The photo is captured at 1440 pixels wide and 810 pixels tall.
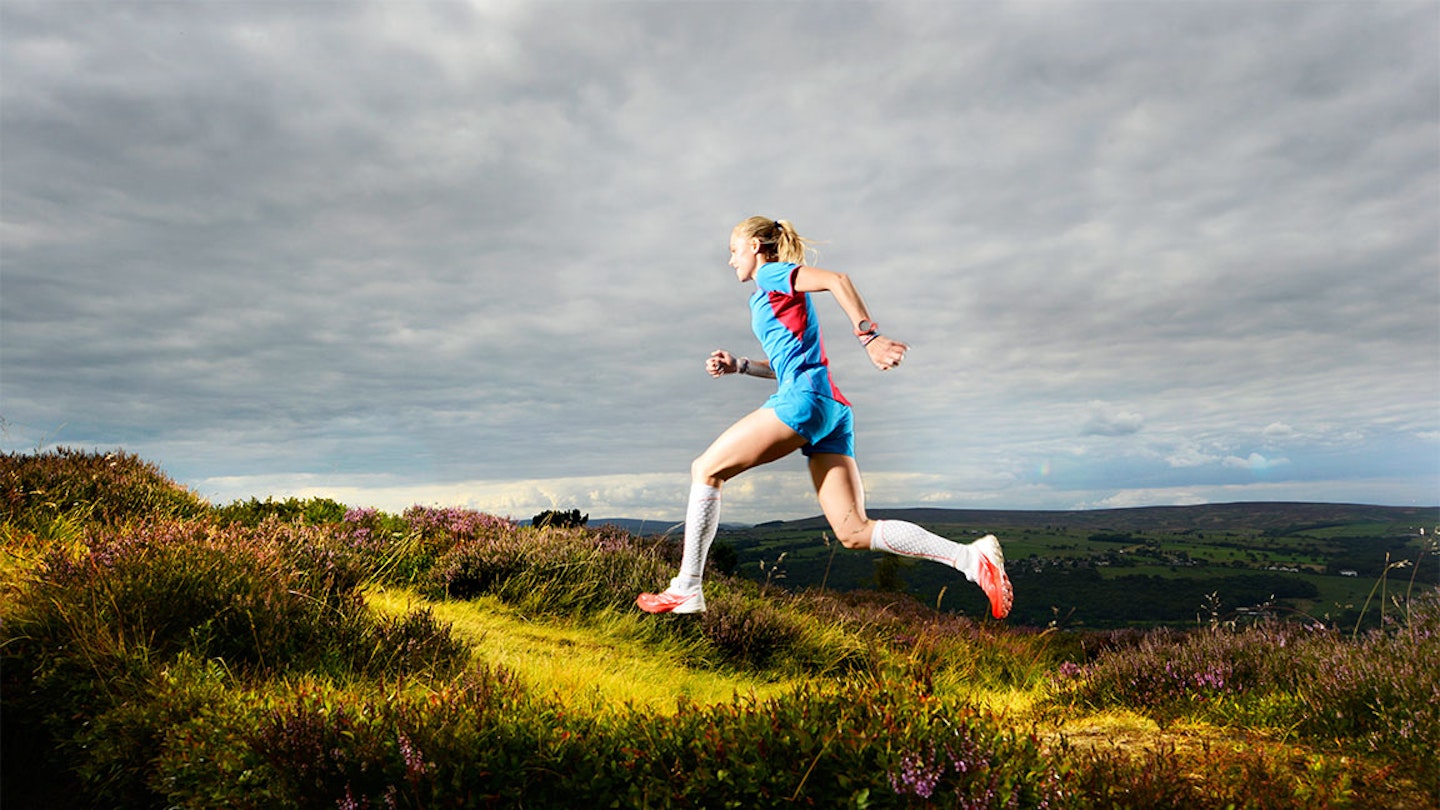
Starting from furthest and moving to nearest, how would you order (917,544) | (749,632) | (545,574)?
(545,574)
(749,632)
(917,544)

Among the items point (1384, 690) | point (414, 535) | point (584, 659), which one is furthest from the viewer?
point (414, 535)

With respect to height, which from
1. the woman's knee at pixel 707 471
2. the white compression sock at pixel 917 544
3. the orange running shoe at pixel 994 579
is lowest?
the orange running shoe at pixel 994 579

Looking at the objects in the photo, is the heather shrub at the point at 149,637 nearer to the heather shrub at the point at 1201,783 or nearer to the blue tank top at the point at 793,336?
the blue tank top at the point at 793,336

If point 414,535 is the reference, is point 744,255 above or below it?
above

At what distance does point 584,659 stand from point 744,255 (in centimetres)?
349

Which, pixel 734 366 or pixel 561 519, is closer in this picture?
pixel 734 366

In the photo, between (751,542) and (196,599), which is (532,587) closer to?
(196,599)

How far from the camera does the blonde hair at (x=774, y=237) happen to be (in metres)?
5.18

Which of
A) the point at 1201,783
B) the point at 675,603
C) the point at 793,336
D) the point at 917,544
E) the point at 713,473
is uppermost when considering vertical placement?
the point at 793,336

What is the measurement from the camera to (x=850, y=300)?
14.1 ft

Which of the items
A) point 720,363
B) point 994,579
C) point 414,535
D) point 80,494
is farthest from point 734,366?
point 80,494

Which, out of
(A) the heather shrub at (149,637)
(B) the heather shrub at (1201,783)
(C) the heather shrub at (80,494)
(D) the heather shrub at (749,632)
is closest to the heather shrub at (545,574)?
(D) the heather shrub at (749,632)

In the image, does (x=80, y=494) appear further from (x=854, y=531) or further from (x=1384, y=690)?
(x=1384, y=690)

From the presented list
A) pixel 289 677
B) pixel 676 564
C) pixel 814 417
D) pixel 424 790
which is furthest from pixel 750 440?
pixel 676 564
